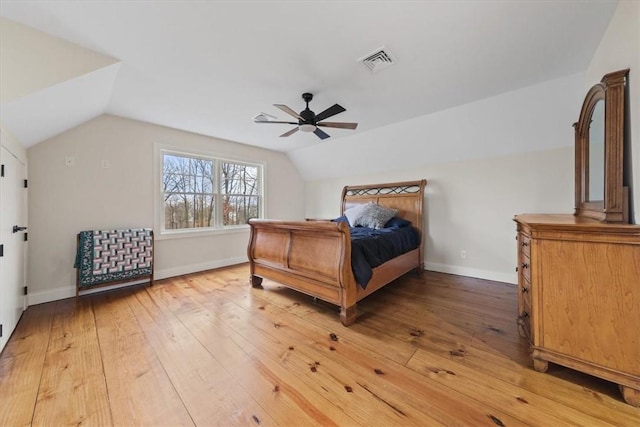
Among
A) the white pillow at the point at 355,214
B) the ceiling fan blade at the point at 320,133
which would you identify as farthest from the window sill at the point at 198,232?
the ceiling fan blade at the point at 320,133

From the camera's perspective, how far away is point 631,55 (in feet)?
4.69

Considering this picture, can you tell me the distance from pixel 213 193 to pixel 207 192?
0.11m

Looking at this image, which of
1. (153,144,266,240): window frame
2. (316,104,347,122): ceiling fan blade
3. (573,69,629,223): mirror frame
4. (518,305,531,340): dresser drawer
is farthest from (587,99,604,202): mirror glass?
(153,144,266,240): window frame

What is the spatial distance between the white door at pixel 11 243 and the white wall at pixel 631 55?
431cm

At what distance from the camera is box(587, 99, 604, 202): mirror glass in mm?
1721

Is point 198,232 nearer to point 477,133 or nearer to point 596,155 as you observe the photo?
point 477,133

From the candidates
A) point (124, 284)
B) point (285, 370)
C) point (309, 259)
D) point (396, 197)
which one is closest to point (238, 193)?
point (124, 284)

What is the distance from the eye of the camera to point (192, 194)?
13.4ft

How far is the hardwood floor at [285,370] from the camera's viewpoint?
1242 millimetres

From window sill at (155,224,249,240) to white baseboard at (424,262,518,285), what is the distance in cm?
355

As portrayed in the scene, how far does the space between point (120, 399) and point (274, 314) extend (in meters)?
1.27

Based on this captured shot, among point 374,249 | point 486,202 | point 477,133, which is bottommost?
point 374,249

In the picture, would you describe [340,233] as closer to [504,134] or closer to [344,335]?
[344,335]

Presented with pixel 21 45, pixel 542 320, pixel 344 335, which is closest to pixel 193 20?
pixel 21 45
